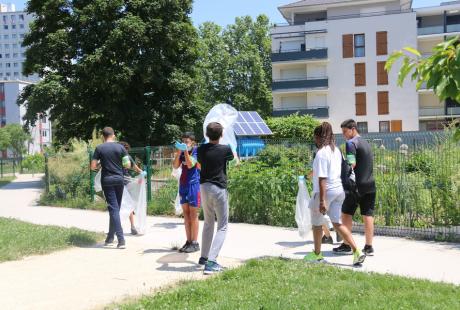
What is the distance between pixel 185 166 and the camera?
8.13 m

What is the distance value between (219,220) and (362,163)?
215 cm

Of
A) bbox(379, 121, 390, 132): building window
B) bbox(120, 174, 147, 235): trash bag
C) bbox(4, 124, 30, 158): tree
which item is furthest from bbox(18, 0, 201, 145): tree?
bbox(4, 124, 30, 158): tree

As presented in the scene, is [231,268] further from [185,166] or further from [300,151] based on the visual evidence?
[300,151]

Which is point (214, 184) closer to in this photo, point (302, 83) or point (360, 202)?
point (360, 202)

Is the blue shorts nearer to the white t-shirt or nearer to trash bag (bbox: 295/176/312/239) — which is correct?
trash bag (bbox: 295/176/312/239)

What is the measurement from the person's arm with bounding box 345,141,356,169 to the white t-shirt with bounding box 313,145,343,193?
13 cm

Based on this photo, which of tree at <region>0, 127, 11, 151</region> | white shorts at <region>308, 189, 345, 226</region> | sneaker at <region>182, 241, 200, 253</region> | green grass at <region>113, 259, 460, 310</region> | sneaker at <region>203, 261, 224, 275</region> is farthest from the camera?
tree at <region>0, 127, 11, 151</region>

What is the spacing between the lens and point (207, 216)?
23.0 feet

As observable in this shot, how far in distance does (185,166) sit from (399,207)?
4.05 meters

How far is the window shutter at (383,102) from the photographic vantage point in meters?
50.6

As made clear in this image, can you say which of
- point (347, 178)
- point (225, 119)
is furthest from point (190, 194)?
point (347, 178)

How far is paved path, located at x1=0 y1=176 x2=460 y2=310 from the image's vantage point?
19.9 ft

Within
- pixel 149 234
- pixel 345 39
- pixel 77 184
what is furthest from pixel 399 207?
A: pixel 345 39

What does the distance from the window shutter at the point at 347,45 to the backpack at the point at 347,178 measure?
4581cm
